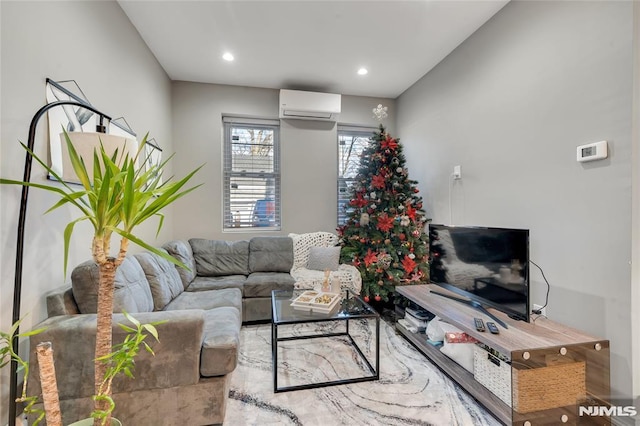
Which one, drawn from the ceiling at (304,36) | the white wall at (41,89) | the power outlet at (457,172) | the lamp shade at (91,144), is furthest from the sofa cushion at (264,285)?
the ceiling at (304,36)

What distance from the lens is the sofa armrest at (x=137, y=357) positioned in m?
1.39

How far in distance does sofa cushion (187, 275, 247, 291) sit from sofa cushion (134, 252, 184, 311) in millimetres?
301

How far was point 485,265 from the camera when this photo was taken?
2.09 metres

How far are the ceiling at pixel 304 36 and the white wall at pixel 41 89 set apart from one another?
1.80ft

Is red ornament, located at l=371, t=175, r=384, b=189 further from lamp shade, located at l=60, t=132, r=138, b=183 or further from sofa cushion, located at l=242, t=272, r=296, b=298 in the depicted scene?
lamp shade, located at l=60, t=132, r=138, b=183

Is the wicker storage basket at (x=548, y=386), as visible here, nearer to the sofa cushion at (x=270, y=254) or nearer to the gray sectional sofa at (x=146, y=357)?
the gray sectional sofa at (x=146, y=357)

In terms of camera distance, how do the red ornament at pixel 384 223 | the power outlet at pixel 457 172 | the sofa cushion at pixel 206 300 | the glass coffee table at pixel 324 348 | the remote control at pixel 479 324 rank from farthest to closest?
the red ornament at pixel 384 223
the power outlet at pixel 457 172
the sofa cushion at pixel 206 300
the glass coffee table at pixel 324 348
the remote control at pixel 479 324

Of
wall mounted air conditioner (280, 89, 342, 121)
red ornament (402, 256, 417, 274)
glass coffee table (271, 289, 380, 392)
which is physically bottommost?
glass coffee table (271, 289, 380, 392)

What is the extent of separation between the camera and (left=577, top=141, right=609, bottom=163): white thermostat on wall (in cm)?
170

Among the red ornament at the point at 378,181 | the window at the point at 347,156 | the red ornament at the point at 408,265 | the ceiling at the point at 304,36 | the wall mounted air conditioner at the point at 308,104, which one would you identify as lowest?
the red ornament at the point at 408,265

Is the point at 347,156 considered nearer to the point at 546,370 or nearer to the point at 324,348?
the point at 324,348

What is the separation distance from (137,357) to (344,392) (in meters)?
1.25

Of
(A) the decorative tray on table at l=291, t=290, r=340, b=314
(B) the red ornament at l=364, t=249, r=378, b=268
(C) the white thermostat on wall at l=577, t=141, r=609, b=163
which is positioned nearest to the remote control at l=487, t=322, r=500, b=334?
(A) the decorative tray on table at l=291, t=290, r=340, b=314

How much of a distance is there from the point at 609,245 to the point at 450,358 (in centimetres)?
121
